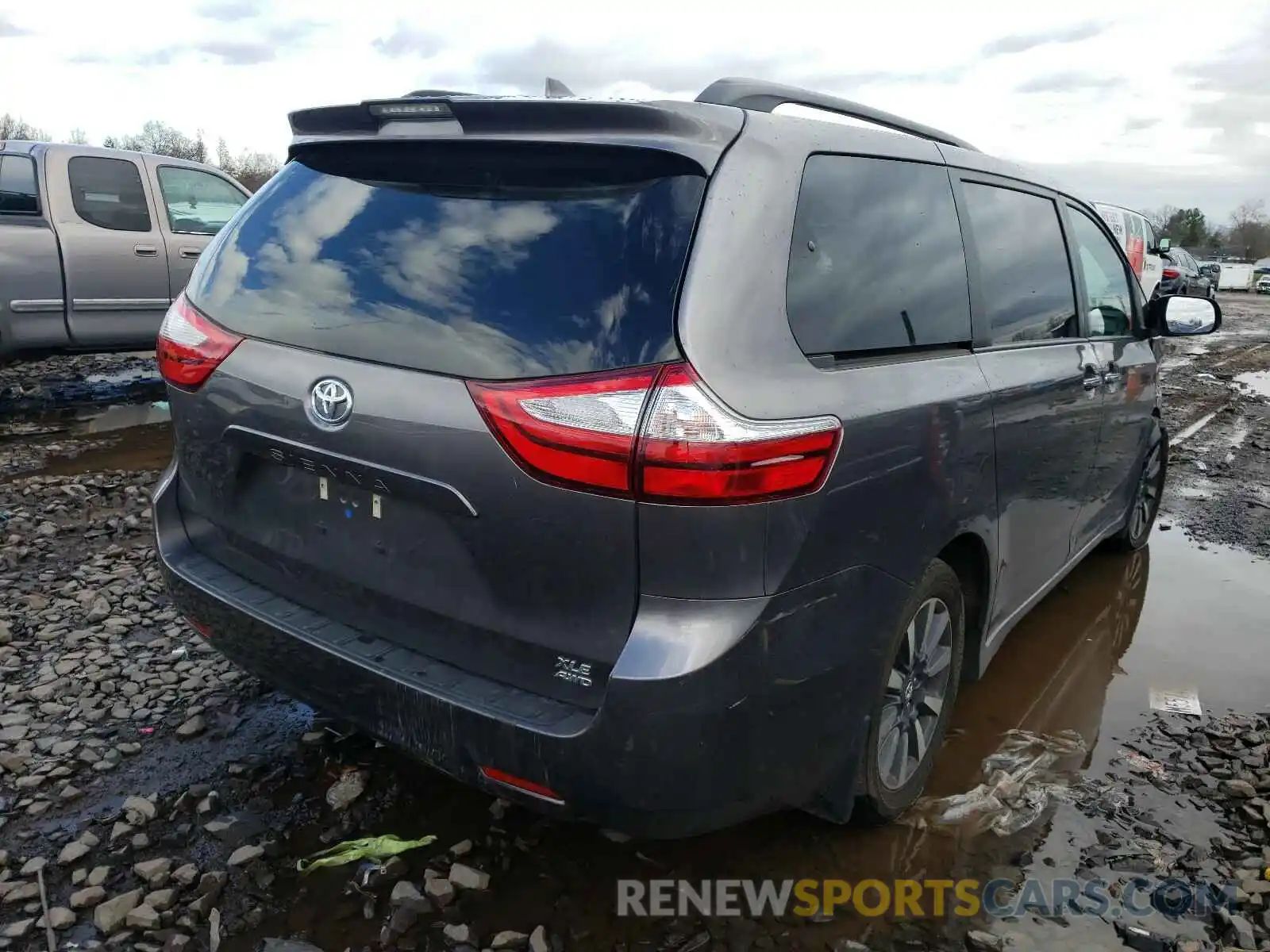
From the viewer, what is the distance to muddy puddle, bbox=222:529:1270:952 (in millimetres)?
2312

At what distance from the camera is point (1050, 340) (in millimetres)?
3383

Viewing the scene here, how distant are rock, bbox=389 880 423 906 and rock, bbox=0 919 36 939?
0.82m

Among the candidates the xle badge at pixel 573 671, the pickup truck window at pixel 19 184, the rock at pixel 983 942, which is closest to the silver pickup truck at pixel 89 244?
the pickup truck window at pixel 19 184

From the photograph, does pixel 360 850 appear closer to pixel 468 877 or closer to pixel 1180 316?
pixel 468 877

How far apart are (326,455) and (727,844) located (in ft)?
4.91

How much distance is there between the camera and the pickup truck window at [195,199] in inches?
325

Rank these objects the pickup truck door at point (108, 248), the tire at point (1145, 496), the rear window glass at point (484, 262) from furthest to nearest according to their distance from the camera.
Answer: the pickup truck door at point (108, 248) → the tire at point (1145, 496) → the rear window glass at point (484, 262)

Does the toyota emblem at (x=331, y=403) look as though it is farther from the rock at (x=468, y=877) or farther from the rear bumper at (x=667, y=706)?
the rock at (x=468, y=877)

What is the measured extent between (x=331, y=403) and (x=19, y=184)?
6977 millimetres

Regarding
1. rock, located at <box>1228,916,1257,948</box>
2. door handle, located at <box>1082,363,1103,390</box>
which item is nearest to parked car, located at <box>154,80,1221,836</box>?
rock, located at <box>1228,916,1257,948</box>

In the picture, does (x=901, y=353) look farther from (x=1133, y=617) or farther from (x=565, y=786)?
(x=1133, y=617)

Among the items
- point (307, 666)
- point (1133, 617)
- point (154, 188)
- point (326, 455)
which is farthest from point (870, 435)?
point (154, 188)

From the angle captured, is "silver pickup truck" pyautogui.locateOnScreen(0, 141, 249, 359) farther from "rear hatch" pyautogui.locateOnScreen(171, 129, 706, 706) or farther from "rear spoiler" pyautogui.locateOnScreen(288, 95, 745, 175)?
"rear spoiler" pyautogui.locateOnScreen(288, 95, 745, 175)

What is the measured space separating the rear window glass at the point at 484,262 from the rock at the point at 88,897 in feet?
4.63
